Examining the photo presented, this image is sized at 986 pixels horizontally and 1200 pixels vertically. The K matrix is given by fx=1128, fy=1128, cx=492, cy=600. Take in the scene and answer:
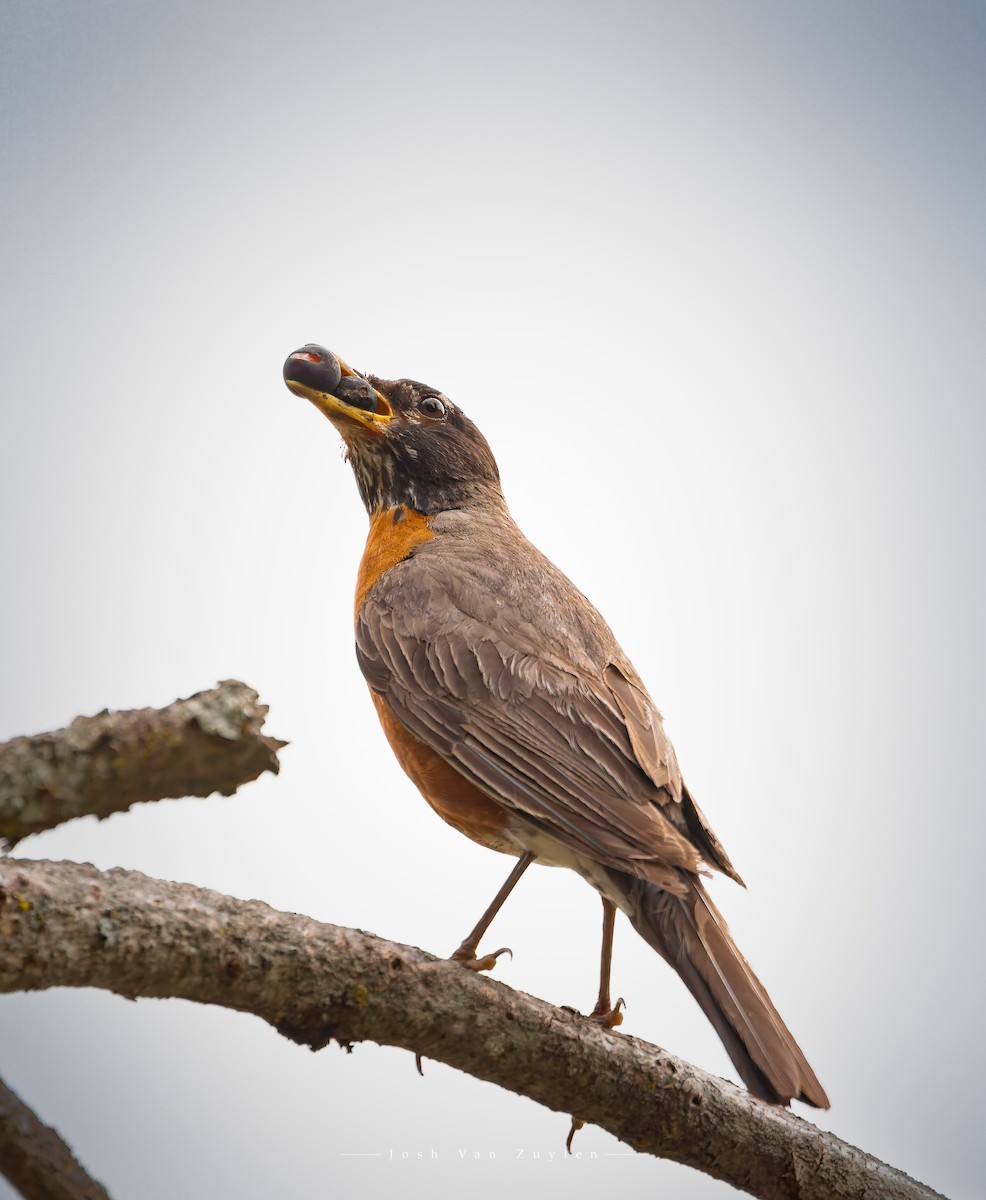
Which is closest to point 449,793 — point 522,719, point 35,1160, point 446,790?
point 446,790

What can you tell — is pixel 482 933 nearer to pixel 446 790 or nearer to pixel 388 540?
pixel 446 790

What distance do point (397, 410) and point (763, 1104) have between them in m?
3.57

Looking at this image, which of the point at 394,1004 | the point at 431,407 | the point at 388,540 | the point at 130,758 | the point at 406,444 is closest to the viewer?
the point at 130,758

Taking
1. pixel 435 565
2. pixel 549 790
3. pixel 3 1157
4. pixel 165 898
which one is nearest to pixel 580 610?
pixel 435 565

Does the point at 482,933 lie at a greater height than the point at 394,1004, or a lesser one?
greater

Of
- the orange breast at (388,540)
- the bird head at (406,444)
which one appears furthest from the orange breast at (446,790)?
the bird head at (406,444)

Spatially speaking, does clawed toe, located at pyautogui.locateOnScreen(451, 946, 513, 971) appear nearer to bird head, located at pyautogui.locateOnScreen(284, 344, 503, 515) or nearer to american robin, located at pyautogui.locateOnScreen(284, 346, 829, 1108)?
american robin, located at pyautogui.locateOnScreen(284, 346, 829, 1108)

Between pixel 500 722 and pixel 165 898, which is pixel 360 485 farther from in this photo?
pixel 165 898

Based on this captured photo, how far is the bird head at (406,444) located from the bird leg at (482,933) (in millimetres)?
2111

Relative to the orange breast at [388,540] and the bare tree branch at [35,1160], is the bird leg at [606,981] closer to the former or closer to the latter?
the orange breast at [388,540]

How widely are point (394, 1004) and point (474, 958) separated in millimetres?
935

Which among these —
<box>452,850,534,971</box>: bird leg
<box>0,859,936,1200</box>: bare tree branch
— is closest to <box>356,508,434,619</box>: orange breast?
<box>452,850,534,971</box>: bird leg

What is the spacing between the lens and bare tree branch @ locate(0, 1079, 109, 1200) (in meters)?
2.04

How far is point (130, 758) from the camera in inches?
85.5
